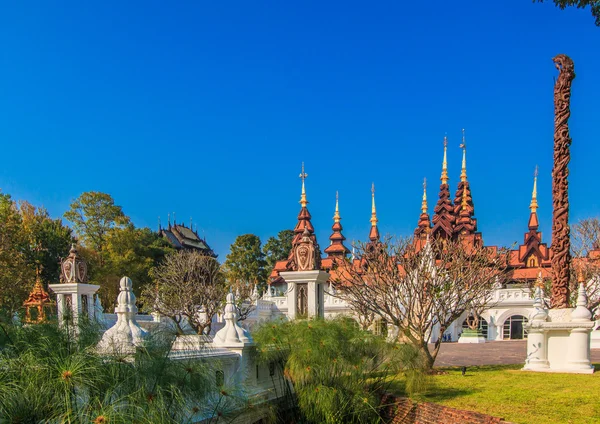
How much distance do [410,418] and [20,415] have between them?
7165 millimetres

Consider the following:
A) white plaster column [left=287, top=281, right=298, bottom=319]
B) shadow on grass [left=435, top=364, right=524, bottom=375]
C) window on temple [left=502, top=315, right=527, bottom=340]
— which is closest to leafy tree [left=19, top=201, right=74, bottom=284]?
white plaster column [left=287, top=281, right=298, bottom=319]

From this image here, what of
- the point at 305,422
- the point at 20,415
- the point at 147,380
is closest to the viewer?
the point at 20,415

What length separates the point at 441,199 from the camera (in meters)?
44.6

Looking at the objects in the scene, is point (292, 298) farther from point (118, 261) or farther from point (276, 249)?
point (276, 249)

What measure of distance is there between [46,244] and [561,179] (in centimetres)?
3179

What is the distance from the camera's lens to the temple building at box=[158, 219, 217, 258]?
65.1m

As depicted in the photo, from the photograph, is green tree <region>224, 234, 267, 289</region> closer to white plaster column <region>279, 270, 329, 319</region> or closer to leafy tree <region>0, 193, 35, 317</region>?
leafy tree <region>0, 193, 35, 317</region>

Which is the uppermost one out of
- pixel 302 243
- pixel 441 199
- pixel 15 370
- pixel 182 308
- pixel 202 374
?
pixel 441 199

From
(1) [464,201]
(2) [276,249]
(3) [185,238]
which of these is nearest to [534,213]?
(1) [464,201]

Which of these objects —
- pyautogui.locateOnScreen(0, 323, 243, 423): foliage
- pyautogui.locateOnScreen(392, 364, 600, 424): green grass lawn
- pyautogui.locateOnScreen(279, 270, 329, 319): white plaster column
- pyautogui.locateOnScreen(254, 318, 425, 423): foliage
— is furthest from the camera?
pyautogui.locateOnScreen(279, 270, 329, 319): white plaster column

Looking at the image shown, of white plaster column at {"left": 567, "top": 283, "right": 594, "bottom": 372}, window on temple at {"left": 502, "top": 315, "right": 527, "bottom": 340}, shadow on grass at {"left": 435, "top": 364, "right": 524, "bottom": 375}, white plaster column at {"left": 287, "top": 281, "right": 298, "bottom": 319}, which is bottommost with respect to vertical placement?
window on temple at {"left": 502, "top": 315, "right": 527, "bottom": 340}

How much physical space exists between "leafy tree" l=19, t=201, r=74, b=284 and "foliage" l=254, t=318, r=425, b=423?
2745 cm

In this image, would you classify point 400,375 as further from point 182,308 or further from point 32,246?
point 32,246

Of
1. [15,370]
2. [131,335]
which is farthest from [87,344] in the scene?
[131,335]
